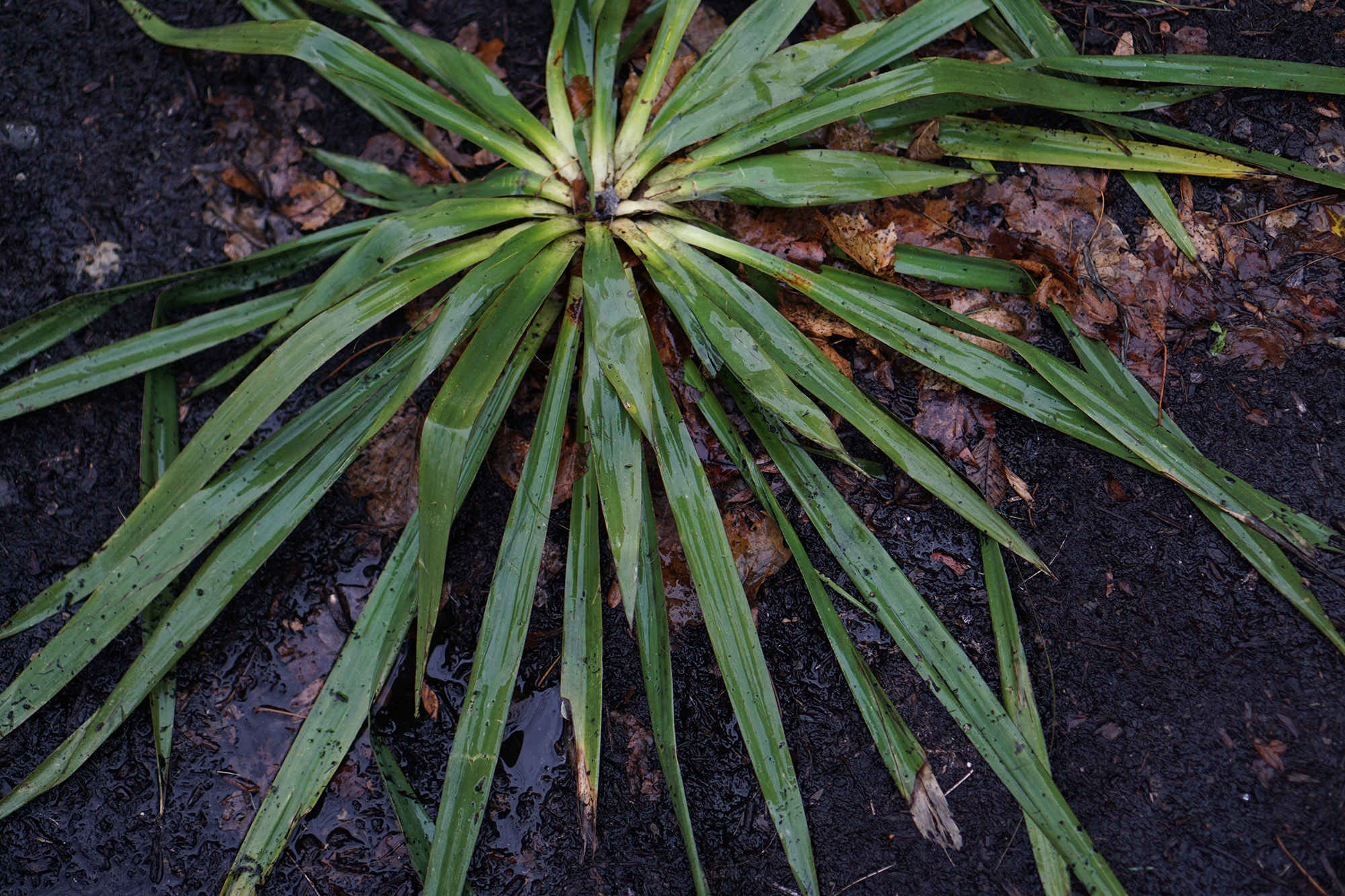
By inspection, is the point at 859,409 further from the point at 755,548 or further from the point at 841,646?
the point at 841,646

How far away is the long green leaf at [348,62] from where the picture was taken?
1.55m

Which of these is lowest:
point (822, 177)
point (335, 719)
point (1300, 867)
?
point (1300, 867)

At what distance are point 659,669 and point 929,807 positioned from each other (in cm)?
62

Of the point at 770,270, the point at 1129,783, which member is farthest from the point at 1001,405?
the point at 1129,783

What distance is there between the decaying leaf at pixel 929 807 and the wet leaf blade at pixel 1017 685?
152 mm

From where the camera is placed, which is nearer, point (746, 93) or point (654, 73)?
point (746, 93)

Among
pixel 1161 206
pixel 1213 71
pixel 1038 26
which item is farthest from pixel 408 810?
pixel 1213 71

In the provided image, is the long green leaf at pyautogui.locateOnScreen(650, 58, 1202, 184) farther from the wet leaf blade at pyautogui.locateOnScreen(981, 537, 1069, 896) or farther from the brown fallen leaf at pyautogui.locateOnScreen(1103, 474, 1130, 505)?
the wet leaf blade at pyautogui.locateOnScreen(981, 537, 1069, 896)

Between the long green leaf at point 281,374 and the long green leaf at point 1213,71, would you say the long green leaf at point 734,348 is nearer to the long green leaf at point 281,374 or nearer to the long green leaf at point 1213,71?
the long green leaf at point 281,374

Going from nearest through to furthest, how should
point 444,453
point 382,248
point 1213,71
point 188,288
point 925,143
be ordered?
point 444,453, point 382,248, point 1213,71, point 925,143, point 188,288

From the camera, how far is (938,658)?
1.43 metres

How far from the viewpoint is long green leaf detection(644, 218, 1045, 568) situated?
1.45 metres

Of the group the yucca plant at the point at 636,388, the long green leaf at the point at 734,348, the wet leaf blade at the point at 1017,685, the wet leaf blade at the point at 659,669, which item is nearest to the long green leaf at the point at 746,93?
the yucca plant at the point at 636,388

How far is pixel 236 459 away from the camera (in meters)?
1.75
